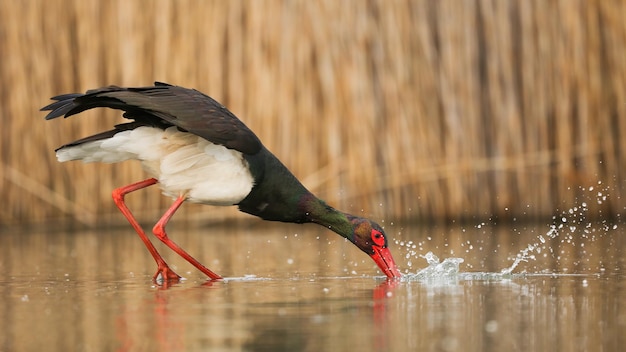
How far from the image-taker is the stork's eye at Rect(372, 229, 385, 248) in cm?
654

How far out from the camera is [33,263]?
7.39m

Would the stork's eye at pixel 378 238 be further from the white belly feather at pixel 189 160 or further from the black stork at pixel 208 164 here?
the white belly feather at pixel 189 160

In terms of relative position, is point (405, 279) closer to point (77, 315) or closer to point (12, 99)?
point (77, 315)

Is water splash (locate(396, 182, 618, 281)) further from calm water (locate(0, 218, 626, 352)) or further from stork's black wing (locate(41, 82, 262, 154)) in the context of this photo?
stork's black wing (locate(41, 82, 262, 154))

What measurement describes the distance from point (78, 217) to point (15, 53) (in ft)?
4.81

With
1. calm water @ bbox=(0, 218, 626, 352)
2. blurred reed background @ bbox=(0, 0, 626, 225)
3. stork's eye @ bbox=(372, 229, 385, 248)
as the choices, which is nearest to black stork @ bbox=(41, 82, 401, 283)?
stork's eye @ bbox=(372, 229, 385, 248)

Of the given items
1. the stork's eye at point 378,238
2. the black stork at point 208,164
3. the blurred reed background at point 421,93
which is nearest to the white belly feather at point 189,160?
the black stork at point 208,164

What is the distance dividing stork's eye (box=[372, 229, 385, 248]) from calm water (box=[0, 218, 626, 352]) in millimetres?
173

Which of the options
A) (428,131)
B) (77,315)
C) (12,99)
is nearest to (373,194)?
(428,131)

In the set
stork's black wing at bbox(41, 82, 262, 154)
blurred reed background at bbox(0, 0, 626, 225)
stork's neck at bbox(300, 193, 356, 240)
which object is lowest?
stork's neck at bbox(300, 193, 356, 240)

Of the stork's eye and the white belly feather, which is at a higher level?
the white belly feather

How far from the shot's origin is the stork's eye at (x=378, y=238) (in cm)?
654

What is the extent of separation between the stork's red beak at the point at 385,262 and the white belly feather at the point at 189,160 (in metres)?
0.77

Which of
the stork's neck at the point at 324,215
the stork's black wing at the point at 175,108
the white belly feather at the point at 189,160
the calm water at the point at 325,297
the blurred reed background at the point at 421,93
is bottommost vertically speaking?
the calm water at the point at 325,297
